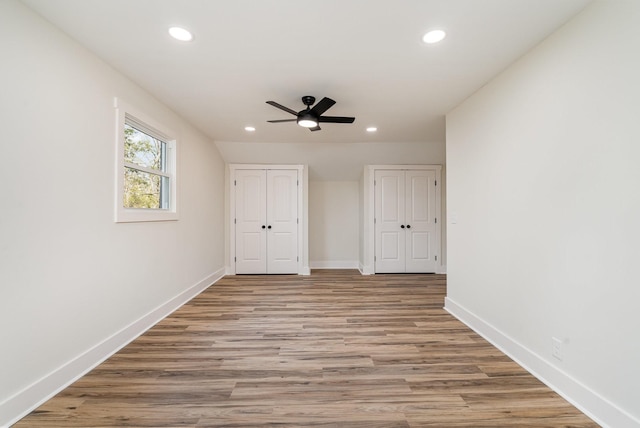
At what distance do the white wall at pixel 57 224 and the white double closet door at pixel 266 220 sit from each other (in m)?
2.59

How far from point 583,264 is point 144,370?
3155 millimetres

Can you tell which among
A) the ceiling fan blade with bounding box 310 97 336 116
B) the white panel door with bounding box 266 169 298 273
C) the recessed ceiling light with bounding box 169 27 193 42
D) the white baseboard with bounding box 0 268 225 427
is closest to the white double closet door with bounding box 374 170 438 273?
the white panel door with bounding box 266 169 298 273

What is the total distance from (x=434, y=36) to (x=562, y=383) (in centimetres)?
253

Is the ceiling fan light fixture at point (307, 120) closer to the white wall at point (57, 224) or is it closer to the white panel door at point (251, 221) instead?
the white wall at point (57, 224)

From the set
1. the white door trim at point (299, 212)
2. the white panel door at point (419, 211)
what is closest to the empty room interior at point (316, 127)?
the white door trim at point (299, 212)

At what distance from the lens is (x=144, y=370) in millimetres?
2090

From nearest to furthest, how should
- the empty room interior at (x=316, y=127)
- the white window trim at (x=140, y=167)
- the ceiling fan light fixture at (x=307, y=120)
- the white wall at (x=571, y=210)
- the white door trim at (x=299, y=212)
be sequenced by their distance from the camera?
1. the white wall at (x=571, y=210)
2. the empty room interior at (x=316, y=127)
3. the white window trim at (x=140, y=167)
4. the ceiling fan light fixture at (x=307, y=120)
5. the white door trim at (x=299, y=212)

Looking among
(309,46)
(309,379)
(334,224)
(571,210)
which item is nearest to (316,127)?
(309,46)

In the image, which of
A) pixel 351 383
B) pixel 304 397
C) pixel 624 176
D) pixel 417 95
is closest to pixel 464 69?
pixel 417 95

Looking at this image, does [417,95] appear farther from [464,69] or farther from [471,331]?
[471,331]

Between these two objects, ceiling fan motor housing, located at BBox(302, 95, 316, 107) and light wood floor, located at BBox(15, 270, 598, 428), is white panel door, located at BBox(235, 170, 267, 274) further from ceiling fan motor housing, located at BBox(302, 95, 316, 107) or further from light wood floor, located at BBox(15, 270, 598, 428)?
ceiling fan motor housing, located at BBox(302, 95, 316, 107)

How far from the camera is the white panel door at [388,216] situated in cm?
546

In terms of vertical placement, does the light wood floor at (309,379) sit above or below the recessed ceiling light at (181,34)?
below

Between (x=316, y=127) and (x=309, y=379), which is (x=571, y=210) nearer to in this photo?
(x=309, y=379)
